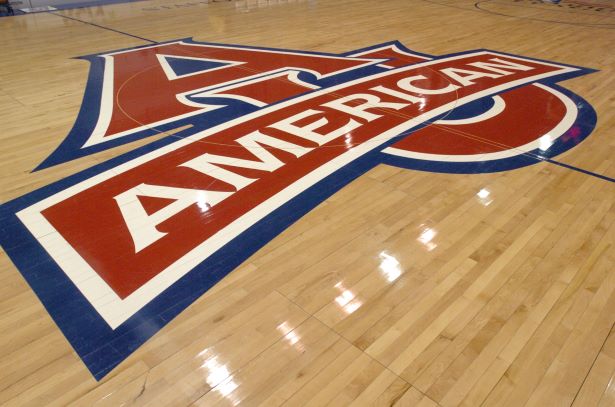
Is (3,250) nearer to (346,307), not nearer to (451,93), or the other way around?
(346,307)

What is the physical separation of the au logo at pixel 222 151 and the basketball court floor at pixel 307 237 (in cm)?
2

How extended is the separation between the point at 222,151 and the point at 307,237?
123 cm

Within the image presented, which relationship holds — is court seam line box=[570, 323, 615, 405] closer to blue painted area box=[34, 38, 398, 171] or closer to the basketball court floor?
the basketball court floor

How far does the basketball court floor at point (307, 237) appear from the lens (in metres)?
1.75

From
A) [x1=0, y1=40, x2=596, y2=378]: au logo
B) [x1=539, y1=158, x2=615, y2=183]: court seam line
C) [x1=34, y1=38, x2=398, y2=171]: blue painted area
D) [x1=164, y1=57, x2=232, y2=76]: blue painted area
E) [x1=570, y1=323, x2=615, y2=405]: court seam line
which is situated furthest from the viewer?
[x1=164, y1=57, x2=232, y2=76]: blue painted area

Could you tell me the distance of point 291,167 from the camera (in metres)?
3.15

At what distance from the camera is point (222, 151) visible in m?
3.35

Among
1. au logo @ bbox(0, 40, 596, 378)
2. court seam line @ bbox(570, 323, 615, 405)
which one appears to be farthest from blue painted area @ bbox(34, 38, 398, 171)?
court seam line @ bbox(570, 323, 615, 405)

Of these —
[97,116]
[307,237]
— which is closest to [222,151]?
[307,237]

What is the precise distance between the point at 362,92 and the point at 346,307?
306 centimetres

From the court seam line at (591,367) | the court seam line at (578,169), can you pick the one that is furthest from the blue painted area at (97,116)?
the court seam line at (591,367)

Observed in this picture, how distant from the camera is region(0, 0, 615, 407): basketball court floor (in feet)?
5.73

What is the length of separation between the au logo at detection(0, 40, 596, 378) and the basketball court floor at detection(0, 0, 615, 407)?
0.06 ft

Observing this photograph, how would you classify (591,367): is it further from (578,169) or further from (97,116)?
(97,116)
